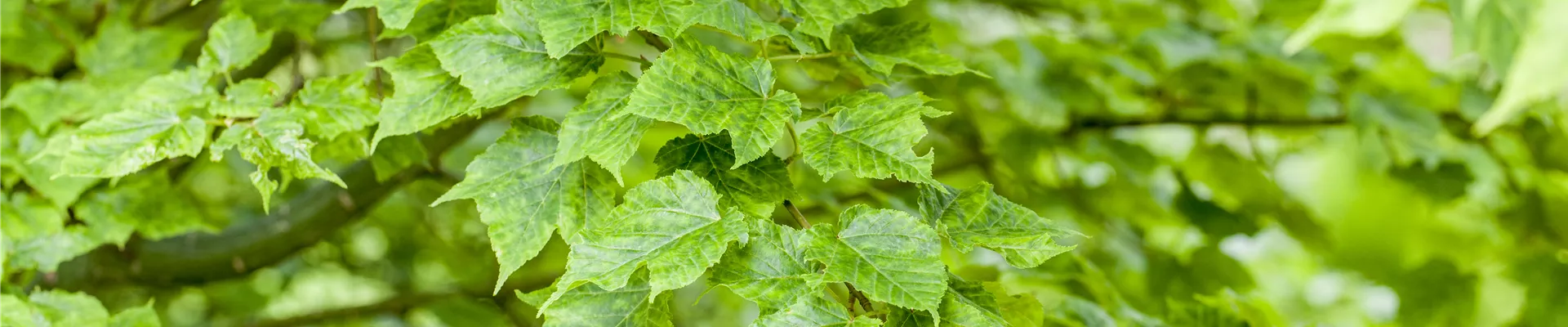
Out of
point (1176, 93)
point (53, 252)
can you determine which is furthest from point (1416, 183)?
point (53, 252)

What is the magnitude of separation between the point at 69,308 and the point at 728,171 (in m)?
0.65

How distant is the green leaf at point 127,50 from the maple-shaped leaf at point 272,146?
0.36 metres

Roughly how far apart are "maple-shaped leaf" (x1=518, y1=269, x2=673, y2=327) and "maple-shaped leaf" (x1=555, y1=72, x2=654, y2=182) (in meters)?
0.08

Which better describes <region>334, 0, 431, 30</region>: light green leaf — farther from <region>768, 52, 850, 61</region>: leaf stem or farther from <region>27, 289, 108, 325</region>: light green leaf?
<region>27, 289, 108, 325</region>: light green leaf

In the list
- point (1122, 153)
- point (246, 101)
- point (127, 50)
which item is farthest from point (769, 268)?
point (1122, 153)

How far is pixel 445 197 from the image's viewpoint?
0.66 meters

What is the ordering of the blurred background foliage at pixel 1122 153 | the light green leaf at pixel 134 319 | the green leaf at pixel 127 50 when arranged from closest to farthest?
the light green leaf at pixel 134 319 → the green leaf at pixel 127 50 → the blurred background foliage at pixel 1122 153

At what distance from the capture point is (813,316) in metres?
0.58

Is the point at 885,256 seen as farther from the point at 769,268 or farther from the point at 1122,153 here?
the point at 1122,153

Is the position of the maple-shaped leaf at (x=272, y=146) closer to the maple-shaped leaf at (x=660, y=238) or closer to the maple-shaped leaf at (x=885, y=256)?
the maple-shaped leaf at (x=660, y=238)

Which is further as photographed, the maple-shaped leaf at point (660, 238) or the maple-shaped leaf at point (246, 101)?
the maple-shaped leaf at point (246, 101)

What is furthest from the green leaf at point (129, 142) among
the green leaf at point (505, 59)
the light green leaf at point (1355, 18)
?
Answer: the light green leaf at point (1355, 18)

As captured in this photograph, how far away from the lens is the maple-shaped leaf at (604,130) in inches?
24.8

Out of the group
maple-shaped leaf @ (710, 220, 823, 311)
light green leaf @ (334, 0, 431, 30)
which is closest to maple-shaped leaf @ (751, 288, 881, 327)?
maple-shaped leaf @ (710, 220, 823, 311)
